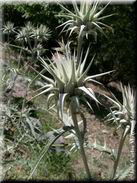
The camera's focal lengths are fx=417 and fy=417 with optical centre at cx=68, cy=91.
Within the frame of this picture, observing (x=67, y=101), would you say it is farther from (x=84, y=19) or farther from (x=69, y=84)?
(x=84, y=19)

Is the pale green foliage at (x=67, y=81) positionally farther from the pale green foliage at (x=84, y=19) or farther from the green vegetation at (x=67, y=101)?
the pale green foliage at (x=84, y=19)

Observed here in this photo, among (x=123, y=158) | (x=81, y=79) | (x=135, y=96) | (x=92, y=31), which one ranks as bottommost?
(x=123, y=158)

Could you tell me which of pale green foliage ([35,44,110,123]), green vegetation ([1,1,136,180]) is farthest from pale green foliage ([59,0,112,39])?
pale green foliage ([35,44,110,123])

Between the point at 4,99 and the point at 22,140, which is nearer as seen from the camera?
the point at 22,140

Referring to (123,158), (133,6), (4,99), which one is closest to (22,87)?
(4,99)

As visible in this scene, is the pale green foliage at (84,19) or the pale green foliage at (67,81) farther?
the pale green foliage at (84,19)

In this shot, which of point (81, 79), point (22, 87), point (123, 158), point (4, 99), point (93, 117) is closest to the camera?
point (81, 79)

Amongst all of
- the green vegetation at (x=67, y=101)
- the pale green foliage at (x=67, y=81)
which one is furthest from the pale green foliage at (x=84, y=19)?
the pale green foliage at (x=67, y=81)

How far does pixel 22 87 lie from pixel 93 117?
1.54m

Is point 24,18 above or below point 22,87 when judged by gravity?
above

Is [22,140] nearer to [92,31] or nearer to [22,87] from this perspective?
[92,31]

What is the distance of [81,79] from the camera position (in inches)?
99.8

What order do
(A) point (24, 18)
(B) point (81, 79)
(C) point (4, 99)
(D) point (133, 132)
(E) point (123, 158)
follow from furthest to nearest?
1. (A) point (24, 18)
2. (E) point (123, 158)
3. (C) point (4, 99)
4. (D) point (133, 132)
5. (B) point (81, 79)

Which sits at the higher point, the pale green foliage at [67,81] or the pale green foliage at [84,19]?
the pale green foliage at [84,19]
